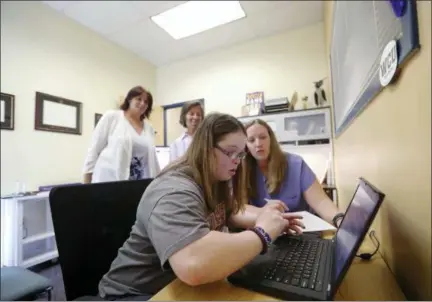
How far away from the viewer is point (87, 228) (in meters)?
0.76

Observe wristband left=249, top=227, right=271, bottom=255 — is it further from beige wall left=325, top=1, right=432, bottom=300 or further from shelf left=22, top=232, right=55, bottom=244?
shelf left=22, top=232, right=55, bottom=244

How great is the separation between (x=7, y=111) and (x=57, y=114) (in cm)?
46

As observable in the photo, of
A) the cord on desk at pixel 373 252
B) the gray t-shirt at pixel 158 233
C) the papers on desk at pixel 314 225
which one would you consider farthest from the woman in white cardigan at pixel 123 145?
the cord on desk at pixel 373 252

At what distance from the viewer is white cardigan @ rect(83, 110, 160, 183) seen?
170 cm

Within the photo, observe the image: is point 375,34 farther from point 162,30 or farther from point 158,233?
point 162,30

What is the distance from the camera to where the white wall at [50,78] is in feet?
7.38

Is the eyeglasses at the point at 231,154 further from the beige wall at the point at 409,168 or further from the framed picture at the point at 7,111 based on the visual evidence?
the framed picture at the point at 7,111

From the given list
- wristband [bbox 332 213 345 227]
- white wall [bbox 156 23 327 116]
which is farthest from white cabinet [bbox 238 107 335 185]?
wristband [bbox 332 213 345 227]

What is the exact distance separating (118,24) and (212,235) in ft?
10.4

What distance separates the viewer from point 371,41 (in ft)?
2.54

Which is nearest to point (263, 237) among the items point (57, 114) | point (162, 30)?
point (57, 114)

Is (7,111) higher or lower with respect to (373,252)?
higher

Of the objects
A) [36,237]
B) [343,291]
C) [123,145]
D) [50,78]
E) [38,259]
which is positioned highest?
[50,78]

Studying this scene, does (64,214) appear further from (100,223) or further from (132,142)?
(132,142)
